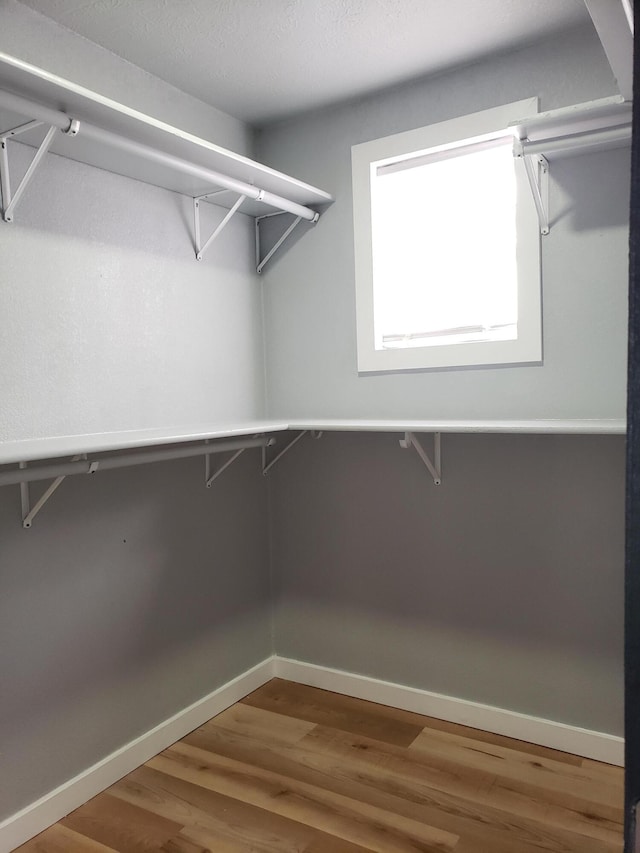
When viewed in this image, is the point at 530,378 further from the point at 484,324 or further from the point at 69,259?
the point at 69,259

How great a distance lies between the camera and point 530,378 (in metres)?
2.10

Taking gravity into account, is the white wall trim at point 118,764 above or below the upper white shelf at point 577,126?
below

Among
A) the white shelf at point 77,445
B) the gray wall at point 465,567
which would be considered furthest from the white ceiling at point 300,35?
the gray wall at point 465,567

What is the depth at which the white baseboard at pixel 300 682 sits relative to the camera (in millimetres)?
1803

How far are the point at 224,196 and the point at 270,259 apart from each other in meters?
0.39

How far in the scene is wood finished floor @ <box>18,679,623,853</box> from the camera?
67.7 inches

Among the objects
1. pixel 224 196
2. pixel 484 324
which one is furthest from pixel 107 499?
pixel 484 324

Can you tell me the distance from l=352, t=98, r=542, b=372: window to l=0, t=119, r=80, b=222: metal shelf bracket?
111cm

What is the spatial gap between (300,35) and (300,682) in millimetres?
2265

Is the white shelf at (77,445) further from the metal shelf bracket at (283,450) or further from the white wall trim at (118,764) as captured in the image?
the white wall trim at (118,764)

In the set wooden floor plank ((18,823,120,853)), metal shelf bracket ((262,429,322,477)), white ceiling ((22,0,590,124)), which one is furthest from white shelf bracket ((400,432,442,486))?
wooden floor plank ((18,823,120,853))

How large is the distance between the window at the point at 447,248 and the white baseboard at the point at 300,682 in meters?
1.17

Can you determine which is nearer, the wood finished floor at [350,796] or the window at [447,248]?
the wood finished floor at [350,796]

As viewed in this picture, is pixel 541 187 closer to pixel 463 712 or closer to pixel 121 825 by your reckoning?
pixel 463 712
